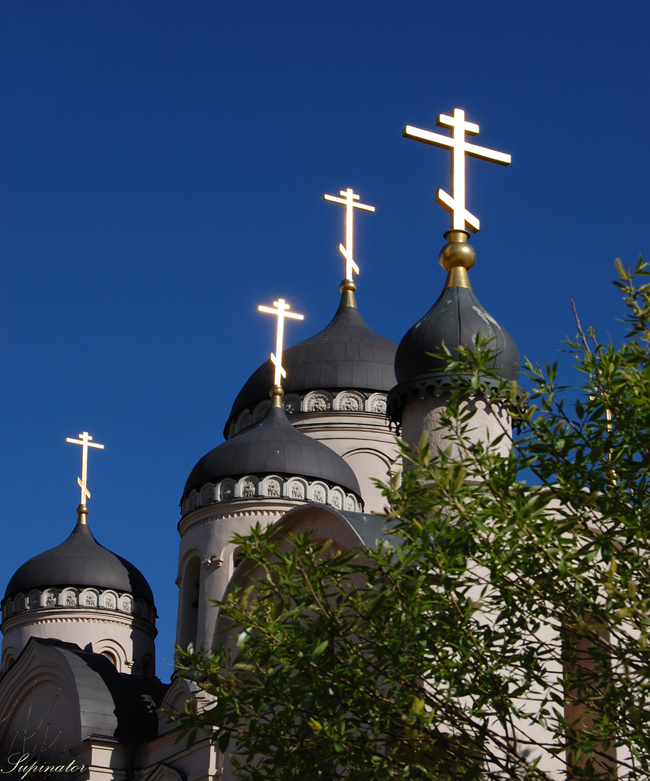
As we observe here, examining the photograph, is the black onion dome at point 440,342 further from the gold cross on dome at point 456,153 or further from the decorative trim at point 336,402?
the decorative trim at point 336,402

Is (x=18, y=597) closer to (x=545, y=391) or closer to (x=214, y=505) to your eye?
(x=214, y=505)

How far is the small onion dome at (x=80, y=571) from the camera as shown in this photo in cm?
2142

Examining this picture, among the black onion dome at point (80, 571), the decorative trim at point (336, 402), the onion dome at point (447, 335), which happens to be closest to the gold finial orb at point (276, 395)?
the decorative trim at point (336, 402)

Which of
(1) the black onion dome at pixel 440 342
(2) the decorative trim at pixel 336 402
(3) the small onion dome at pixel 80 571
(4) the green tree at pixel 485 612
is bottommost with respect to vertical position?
(4) the green tree at pixel 485 612

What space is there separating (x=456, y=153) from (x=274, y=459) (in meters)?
7.32

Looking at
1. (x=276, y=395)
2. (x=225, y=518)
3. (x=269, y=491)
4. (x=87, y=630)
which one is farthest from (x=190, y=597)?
(x=87, y=630)

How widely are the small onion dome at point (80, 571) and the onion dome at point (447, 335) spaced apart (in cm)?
1168

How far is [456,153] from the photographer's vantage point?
35.6 ft

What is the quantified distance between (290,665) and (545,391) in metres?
1.85

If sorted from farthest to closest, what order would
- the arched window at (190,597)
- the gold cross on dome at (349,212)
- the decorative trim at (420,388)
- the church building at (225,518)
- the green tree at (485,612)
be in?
1. the gold cross on dome at (349,212)
2. the arched window at (190,597)
3. the church building at (225,518)
4. the decorative trim at (420,388)
5. the green tree at (485,612)

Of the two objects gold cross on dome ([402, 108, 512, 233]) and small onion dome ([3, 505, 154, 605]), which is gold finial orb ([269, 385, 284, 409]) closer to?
small onion dome ([3, 505, 154, 605])

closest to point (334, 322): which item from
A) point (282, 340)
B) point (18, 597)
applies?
point (282, 340)

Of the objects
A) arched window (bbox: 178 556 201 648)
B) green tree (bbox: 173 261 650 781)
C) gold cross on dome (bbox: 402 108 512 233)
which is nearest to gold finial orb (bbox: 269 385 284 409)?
arched window (bbox: 178 556 201 648)

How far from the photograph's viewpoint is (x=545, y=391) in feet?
20.9
